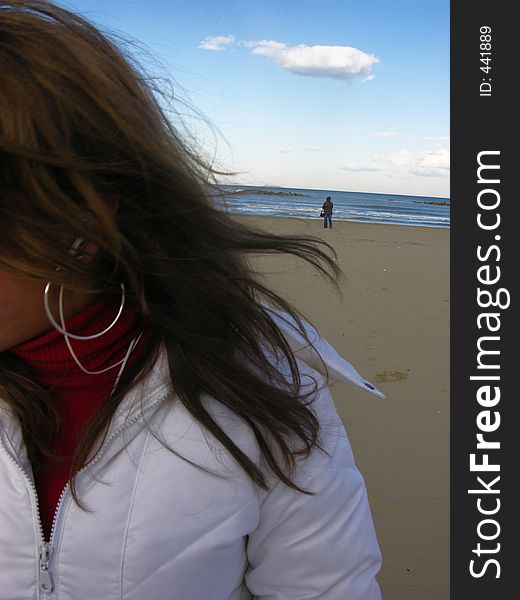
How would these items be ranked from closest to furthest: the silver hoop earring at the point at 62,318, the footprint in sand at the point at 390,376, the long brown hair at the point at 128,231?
1. the long brown hair at the point at 128,231
2. the silver hoop earring at the point at 62,318
3. the footprint in sand at the point at 390,376

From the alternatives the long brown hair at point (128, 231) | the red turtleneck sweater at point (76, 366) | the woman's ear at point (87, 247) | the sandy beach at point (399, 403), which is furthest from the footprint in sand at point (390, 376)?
the woman's ear at point (87, 247)

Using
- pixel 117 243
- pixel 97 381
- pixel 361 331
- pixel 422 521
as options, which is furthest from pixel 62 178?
pixel 361 331

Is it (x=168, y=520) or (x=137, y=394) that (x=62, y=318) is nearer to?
(x=137, y=394)

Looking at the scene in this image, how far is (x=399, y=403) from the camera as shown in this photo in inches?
183

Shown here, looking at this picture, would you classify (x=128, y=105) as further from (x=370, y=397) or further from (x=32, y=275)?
(x=370, y=397)

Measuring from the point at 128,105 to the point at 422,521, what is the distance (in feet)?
9.62

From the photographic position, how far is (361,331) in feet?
21.4

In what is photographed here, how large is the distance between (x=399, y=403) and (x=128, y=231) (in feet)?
12.9

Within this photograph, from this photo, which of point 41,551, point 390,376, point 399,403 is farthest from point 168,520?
point 390,376

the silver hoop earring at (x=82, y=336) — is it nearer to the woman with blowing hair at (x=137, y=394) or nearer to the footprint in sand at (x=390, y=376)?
the woman with blowing hair at (x=137, y=394)

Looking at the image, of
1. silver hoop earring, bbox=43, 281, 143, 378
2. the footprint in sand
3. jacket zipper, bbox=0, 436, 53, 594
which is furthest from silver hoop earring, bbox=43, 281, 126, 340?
the footprint in sand

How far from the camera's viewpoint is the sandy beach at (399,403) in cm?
307

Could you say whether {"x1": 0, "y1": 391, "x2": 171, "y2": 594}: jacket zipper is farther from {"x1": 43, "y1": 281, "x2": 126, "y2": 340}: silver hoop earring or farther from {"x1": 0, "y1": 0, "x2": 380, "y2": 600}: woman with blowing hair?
{"x1": 43, "y1": 281, "x2": 126, "y2": 340}: silver hoop earring

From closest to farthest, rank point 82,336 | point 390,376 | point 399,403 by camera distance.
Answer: point 82,336 < point 399,403 < point 390,376
